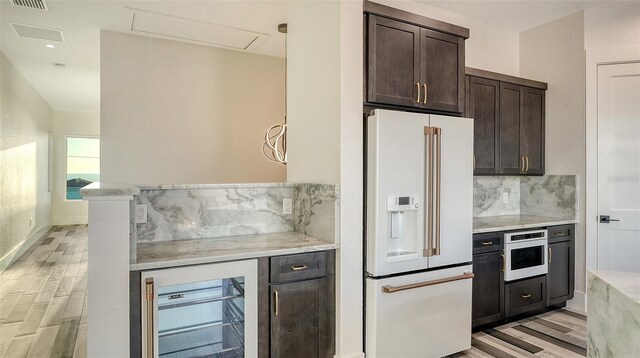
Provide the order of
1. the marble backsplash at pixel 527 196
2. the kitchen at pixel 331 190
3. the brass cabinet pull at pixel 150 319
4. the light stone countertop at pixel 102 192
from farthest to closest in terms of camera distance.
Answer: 1. the marble backsplash at pixel 527 196
2. the kitchen at pixel 331 190
3. the brass cabinet pull at pixel 150 319
4. the light stone countertop at pixel 102 192

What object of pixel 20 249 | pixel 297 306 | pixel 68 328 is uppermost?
pixel 297 306

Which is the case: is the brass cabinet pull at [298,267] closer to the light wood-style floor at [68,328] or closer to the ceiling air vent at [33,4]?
the light wood-style floor at [68,328]

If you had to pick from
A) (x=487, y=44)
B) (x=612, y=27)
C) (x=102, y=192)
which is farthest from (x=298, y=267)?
(x=612, y=27)

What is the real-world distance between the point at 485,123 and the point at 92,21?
392cm

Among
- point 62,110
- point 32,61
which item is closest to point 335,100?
point 32,61

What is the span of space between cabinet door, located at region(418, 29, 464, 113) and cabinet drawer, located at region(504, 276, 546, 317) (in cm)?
162

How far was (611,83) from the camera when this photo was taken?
3455 millimetres

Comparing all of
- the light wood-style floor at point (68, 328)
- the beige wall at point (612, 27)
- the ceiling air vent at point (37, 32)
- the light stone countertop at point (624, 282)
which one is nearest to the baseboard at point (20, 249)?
the light wood-style floor at point (68, 328)

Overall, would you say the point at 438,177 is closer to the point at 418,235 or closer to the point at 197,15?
the point at 418,235

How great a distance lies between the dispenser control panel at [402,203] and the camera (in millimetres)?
2365

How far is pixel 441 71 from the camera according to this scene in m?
2.69

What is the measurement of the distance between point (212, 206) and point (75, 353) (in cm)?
151

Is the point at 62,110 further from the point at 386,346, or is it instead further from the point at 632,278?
the point at 632,278

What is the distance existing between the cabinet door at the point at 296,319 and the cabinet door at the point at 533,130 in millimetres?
2657
